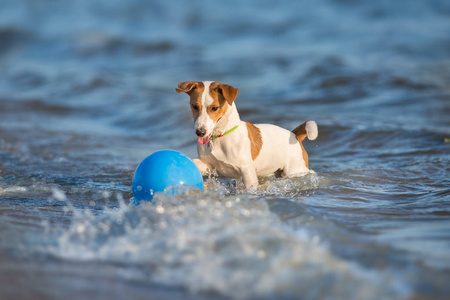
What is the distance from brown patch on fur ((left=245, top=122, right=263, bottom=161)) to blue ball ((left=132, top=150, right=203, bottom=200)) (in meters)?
0.73

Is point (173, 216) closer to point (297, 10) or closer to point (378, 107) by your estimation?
point (378, 107)

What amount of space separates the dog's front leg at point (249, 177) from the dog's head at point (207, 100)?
1.87 feet

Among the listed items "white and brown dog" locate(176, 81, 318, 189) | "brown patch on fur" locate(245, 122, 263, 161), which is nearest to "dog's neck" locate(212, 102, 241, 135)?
"white and brown dog" locate(176, 81, 318, 189)

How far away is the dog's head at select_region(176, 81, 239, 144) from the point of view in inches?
189

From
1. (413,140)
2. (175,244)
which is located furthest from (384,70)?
(175,244)

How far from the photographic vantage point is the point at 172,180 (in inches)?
183

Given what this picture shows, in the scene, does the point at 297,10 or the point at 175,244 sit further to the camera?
the point at 297,10

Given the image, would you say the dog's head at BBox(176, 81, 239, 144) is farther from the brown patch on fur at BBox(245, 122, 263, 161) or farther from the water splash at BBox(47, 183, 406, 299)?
the water splash at BBox(47, 183, 406, 299)

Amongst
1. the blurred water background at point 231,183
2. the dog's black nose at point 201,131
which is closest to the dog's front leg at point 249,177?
the blurred water background at point 231,183

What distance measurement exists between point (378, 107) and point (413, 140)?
111 inches

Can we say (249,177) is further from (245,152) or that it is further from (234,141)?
(234,141)

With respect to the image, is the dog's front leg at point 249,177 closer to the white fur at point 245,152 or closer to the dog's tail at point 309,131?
the white fur at point 245,152

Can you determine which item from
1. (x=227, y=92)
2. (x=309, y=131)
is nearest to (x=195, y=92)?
(x=227, y=92)

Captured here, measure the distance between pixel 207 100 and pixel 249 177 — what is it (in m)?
0.93
